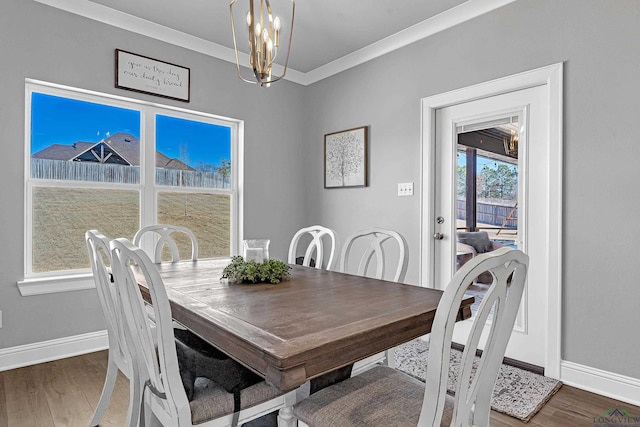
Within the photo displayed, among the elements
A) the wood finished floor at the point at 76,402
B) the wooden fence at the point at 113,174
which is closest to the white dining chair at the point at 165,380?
the wood finished floor at the point at 76,402

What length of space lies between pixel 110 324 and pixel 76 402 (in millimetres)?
736

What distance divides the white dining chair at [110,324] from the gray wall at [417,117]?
4.03 ft

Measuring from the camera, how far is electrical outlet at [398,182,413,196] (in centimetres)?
315

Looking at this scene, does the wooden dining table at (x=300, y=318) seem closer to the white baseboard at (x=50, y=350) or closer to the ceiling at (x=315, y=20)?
the white baseboard at (x=50, y=350)

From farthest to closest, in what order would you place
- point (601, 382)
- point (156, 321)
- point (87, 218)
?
point (87, 218), point (601, 382), point (156, 321)

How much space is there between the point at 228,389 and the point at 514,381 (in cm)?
187

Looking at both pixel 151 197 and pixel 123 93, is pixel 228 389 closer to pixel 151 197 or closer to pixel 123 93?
pixel 151 197

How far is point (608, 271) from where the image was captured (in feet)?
7.07

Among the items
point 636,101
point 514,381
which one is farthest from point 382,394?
point 636,101

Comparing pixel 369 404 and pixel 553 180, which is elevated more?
pixel 553 180

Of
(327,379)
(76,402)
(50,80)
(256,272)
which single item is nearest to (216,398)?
(327,379)

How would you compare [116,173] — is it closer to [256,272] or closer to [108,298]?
[108,298]

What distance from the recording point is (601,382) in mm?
2154

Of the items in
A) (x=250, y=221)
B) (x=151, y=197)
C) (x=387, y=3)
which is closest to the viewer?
(x=387, y=3)
